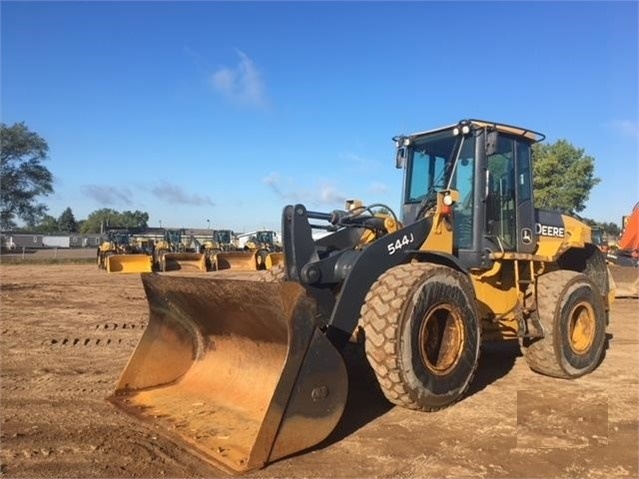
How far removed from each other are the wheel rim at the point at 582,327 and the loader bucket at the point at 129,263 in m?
20.0

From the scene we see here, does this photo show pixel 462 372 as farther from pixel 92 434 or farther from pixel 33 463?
pixel 33 463

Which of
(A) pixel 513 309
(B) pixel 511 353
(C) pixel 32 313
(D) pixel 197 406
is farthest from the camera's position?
(C) pixel 32 313

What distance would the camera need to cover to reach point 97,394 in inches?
205

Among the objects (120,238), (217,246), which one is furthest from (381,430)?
(120,238)

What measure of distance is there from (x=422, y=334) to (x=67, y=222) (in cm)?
12530

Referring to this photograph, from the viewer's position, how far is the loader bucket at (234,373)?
3.71 m

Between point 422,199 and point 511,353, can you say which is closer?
point 422,199

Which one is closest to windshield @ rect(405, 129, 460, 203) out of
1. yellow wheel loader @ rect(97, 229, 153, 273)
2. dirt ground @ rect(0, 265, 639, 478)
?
dirt ground @ rect(0, 265, 639, 478)

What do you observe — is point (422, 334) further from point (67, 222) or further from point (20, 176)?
point (67, 222)

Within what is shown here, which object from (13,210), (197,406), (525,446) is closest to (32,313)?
(197,406)

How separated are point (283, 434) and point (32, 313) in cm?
853

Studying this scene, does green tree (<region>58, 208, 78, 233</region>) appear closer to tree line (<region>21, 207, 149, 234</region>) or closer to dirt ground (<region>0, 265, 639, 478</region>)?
tree line (<region>21, 207, 149, 234</region>)

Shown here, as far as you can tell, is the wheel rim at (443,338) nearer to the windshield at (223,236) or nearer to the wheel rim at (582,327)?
the wheel rim at (582,327)

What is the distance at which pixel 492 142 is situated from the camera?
5.85 meters
